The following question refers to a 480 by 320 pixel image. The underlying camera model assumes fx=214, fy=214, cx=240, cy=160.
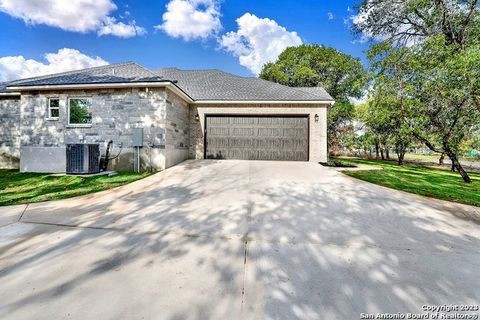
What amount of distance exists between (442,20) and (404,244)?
36.4 ft

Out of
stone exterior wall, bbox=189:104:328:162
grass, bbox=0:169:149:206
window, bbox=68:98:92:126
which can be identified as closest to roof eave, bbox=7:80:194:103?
window, bbox=68:98:92:126

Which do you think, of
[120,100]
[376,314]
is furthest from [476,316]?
[120,100]

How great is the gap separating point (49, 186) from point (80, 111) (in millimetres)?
4255

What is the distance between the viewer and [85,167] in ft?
26.1

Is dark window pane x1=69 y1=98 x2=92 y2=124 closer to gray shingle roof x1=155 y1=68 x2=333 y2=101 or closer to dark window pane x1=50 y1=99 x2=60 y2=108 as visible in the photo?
dark window pane x1=50 y1=99 x2=60 y2=108

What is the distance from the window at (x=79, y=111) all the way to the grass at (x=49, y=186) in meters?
2.72

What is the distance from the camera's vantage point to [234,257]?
2.67 metres

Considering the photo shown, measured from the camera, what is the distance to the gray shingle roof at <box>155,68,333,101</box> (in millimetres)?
11594

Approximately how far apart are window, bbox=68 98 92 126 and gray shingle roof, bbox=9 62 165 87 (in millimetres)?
824

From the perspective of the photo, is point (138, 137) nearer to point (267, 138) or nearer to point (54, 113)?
point (54, 113)

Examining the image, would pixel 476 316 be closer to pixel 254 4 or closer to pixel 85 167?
pixel 85 167

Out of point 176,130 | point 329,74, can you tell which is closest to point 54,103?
point 176,130

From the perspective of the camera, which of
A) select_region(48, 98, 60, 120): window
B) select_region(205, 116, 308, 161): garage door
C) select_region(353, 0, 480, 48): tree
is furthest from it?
select_region(205, 116, 308, 161): garage door

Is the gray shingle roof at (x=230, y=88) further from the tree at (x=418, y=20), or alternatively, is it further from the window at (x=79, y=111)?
the window at (x=79, y=111)
